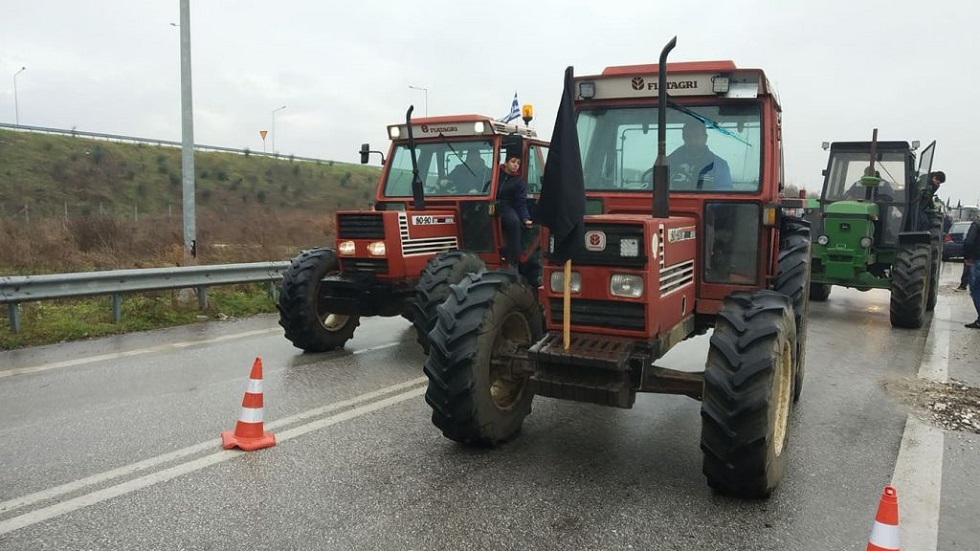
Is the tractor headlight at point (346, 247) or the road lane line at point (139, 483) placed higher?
the tractor headlight at point (346, 247)

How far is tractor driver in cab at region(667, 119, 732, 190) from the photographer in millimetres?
5301

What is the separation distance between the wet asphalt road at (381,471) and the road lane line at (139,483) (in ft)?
0.04

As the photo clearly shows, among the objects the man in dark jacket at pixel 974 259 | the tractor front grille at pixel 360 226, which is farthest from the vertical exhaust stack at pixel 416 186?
the man in dark jacket at pixel 974 259

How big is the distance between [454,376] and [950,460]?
3.44 m

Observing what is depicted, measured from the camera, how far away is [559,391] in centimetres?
426

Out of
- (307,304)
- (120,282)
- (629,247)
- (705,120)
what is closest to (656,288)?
(629,247)

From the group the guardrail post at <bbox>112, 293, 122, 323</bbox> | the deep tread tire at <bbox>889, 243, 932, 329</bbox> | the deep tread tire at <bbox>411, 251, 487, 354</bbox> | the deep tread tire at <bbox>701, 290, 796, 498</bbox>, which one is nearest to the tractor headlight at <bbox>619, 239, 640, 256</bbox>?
the deep tread tire at <bbox>701, 290, 796, 498</bbox>

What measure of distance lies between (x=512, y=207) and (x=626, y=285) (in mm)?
3740

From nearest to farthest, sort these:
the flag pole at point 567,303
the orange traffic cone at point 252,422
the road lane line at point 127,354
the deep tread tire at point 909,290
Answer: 1. the flag pole at point 567,303
2. the orange traffic cone at point 252,422
3. the road lane line at point 127,354
4. the deep tread tire at point 909,290

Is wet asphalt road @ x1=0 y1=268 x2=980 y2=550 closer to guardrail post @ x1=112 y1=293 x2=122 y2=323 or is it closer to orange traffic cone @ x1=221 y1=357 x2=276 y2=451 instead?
orange traffic cone @ x1=221 y1=357 x2=276 y2=451

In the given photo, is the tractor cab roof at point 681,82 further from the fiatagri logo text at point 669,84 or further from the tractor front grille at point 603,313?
the tractor front grille at point 603,313

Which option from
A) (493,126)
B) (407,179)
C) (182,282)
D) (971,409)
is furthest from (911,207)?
(182,282)

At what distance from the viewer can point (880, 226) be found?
38.4 ft

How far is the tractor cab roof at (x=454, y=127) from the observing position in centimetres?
838
